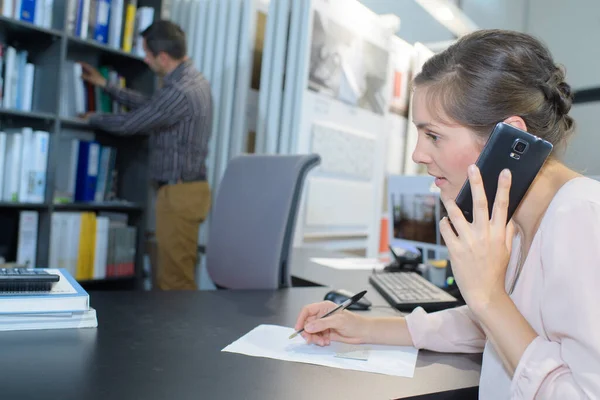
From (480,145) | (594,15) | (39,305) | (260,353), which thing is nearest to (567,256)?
(480,145)

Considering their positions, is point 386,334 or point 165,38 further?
point 165,38

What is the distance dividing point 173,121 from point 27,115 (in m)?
0.65

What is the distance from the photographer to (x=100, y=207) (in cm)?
274

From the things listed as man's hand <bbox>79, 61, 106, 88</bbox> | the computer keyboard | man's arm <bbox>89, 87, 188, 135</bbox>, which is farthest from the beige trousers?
the computer keyboard

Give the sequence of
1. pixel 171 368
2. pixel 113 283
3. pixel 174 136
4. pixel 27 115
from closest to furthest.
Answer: pixel 171 368
pixel 27 115
pixel 174 136
pixel 113 283

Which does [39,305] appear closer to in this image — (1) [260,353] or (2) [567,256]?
(1) [260,353]

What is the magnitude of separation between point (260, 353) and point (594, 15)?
16.4ft

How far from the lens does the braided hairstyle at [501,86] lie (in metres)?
0.78

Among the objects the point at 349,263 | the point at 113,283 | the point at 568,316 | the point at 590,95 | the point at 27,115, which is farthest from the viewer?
the point at 113,283

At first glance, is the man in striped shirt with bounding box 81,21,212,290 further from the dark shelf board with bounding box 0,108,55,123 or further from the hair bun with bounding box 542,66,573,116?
the hair bun with bounding box 542,66,573,116

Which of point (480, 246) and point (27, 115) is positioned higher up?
point (27, 115)

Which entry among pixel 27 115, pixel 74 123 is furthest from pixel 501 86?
pixel 74 123

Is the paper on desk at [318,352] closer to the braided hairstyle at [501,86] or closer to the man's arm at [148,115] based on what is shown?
the braided hairstyle at [501,86]

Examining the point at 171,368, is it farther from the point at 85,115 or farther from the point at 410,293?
the point at 85,115
